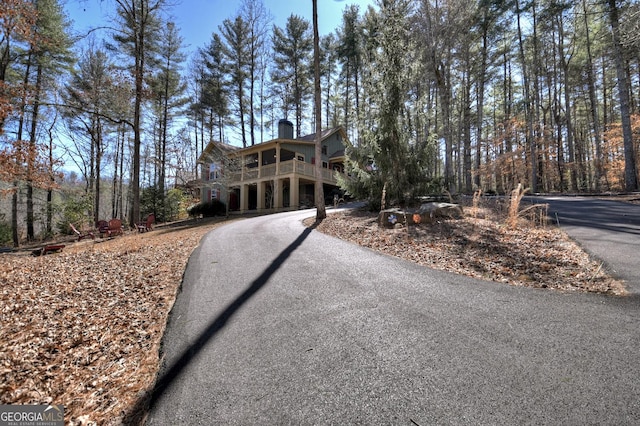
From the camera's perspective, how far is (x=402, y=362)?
78.9 inches

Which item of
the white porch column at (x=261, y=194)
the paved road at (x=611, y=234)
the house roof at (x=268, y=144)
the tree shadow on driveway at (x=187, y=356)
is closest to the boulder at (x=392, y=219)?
the paved road at (x=611, y=234)

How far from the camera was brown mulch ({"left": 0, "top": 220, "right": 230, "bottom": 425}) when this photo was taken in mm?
1919

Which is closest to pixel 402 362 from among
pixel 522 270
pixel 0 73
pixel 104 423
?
pixel 104 423

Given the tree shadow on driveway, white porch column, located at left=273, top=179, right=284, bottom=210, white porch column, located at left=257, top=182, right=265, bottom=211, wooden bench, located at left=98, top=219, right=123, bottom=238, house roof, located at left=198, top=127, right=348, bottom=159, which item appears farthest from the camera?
white porch column, located at left=257, top=182, right=265, bottom=211

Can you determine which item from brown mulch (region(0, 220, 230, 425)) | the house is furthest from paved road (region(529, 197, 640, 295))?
the house

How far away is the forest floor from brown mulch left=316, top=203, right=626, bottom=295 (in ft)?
0.05

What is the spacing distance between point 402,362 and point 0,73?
20878mm

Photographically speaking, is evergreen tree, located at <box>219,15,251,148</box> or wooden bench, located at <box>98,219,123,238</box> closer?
wooden bench, located at <box>98,219,123,238</box>

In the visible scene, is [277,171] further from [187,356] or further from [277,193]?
[187,356]

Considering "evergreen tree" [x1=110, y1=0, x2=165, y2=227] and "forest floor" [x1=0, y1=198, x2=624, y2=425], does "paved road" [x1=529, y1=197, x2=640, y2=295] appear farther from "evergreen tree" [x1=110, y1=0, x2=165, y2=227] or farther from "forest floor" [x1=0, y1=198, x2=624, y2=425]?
"evergreen tree" [x1=110, y1=0, x2=165, y2=227]

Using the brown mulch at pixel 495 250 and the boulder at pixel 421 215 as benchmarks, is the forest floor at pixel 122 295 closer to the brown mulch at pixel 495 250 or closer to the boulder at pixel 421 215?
the brown mulch at pixel 495 250

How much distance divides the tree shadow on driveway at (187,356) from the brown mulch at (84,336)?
0.24ft

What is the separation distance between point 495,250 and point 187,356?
488 cm

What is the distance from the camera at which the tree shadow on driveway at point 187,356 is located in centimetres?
175
